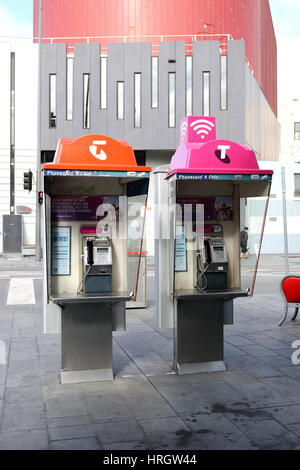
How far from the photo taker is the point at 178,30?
3853 centimetres

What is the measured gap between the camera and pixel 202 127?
692cm

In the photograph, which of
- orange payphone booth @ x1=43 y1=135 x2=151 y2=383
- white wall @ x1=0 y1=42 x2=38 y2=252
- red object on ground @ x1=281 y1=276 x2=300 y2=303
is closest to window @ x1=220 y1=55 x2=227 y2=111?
white wall @ x1=0 y1=42 x2=38 y2=252

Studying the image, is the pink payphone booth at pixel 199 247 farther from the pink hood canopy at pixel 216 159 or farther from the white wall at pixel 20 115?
the white wall at pixel 20 115

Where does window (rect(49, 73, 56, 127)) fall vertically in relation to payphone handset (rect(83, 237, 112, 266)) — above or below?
above

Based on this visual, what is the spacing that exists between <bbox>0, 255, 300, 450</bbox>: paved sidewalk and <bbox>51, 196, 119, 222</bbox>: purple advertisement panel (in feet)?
6.06

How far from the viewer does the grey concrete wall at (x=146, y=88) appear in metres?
29.5

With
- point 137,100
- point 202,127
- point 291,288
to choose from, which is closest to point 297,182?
point 137,100

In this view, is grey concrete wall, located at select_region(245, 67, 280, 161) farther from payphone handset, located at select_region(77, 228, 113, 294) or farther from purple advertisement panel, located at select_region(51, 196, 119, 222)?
payphone handset, located at select_region(77, 228, 113, 294)

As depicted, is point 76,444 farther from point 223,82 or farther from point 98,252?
point 223,82

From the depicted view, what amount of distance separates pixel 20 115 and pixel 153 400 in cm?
2943

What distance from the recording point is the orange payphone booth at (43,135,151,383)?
20.1 ft

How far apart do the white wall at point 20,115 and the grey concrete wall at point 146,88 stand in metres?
3.41

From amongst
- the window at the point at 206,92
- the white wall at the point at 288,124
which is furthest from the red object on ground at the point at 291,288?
the white wall at the point at 288,124
